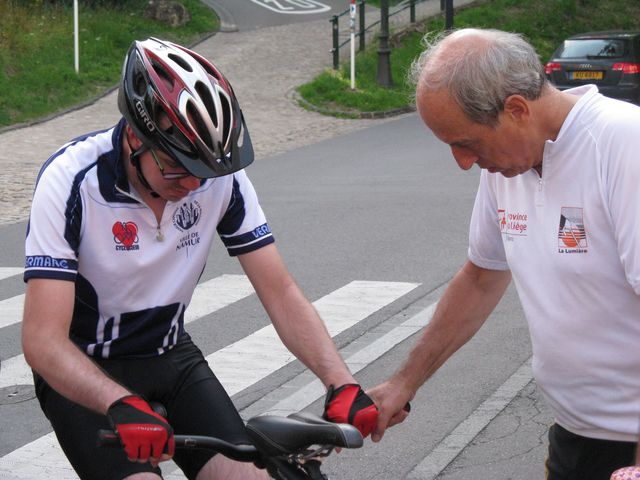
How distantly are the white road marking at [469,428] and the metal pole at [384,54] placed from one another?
18.2 m

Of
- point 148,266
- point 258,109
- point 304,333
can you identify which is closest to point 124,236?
point 148,266

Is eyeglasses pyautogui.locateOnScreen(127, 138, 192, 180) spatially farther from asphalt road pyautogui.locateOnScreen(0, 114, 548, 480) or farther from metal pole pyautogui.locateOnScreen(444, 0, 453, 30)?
metal pole pyautogui.locateOnScreen(444, 0, 453, 30)

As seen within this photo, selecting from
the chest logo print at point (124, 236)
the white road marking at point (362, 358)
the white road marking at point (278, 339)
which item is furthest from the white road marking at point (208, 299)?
the chest logo print at point (124, 236)

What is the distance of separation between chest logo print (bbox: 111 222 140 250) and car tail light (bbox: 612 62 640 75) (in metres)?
19.5

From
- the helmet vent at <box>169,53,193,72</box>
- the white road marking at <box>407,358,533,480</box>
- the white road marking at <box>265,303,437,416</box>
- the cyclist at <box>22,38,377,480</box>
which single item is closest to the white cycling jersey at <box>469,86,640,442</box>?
the cyclist at <box>22,38,377,480</box>

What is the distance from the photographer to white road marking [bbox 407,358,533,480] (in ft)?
17.5

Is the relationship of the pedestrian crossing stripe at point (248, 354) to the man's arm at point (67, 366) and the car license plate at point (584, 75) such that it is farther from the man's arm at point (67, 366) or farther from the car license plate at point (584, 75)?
the car license plate at point (584, 75)

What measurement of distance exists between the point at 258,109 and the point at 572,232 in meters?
19.7

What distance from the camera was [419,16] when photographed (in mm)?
31328

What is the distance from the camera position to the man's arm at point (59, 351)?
9.45 ft

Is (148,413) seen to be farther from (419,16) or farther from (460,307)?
(419,16)

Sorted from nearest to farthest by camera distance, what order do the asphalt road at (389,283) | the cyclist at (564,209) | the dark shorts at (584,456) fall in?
the cyclist at (564,209)
the dark shorts at (584,456)
the asphalt road at (389,283)

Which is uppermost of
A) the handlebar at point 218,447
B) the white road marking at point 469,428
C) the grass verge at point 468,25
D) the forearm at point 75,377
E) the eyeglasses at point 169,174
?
the eyeglasses at point 169,174

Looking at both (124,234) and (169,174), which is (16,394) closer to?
(124,234)
